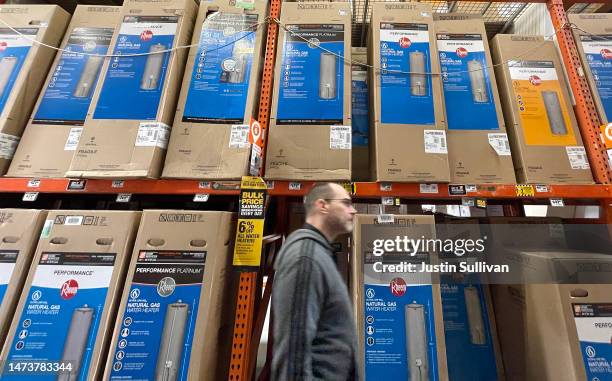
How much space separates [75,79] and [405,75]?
5.62 feet

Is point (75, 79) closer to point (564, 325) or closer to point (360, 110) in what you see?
point (360, 110)

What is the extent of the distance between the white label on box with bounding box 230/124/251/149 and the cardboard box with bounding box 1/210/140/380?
0.52 m

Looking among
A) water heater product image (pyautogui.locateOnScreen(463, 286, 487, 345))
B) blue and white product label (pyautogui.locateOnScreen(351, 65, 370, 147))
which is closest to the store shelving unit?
blue and white product label (pyautogui.locateOnScreen(351, 65, 370, 147))

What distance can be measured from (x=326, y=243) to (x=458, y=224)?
1.17 metres

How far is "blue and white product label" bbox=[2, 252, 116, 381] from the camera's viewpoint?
1.00 metres

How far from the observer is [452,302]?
145 cm

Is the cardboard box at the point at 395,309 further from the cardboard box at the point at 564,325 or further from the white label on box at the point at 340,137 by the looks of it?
the cardboard box at the point at 564,325

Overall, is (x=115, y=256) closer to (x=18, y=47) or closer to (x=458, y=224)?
(x=18, y=47)

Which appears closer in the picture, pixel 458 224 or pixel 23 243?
pixel 23 243

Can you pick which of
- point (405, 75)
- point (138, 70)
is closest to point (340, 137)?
point (405, 75)

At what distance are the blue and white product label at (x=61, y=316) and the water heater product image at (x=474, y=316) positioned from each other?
164 centimetres

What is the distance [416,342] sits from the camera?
1080 mm

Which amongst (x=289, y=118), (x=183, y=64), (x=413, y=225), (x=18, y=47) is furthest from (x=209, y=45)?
(x=413, y=225)

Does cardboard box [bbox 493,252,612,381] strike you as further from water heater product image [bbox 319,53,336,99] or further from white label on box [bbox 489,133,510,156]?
water heater product image [bbox 319,53,336,99]
